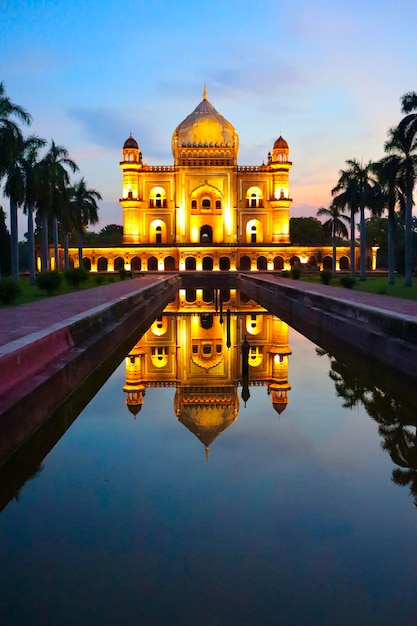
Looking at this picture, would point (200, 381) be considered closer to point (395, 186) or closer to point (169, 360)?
point (169, 360)

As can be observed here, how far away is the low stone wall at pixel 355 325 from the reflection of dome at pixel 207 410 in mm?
2763

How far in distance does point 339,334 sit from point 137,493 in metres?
9.27

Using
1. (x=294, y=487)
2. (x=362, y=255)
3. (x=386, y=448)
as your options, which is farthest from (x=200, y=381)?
(x=362, y=255)

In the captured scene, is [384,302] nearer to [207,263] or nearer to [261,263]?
[207,263]

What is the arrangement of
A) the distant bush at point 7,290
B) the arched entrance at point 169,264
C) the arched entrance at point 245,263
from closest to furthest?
the distant bush at point 7,290 → the arched entrance at point 169,264 → the arched entrance at point 245,263

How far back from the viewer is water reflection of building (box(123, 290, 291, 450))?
25.4ft

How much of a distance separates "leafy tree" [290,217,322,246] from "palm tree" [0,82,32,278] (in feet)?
165

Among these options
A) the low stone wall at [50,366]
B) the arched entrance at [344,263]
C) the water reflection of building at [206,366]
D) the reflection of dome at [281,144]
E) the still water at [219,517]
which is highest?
the reflection of dome at [281,144]

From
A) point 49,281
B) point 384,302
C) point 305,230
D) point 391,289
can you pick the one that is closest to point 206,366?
point 384,302

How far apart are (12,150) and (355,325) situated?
17.6 metres

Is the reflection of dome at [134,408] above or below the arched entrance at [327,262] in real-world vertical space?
below

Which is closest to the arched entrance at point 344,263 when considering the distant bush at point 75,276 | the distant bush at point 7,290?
the distant bush at point 75,276

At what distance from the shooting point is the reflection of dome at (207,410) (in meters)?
6.72

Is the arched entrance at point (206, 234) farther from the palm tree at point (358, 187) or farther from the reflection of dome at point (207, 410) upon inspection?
the reflection of dome at point (207, 410)
